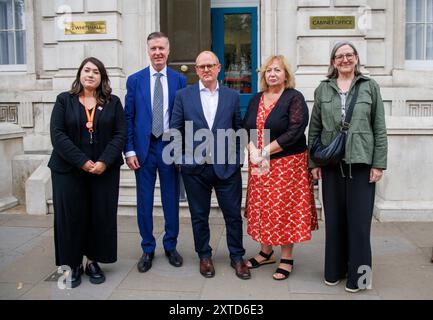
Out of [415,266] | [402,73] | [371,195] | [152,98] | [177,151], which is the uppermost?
[402,73]

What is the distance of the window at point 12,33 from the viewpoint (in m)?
9.42

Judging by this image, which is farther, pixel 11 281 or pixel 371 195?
pixel 11 281

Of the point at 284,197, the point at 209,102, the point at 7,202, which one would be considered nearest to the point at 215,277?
the point at 284,197

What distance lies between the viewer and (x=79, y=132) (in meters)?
4.36

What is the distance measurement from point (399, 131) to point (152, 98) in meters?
3.47

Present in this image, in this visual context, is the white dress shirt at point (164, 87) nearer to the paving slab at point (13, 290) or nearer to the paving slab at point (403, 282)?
the paving slab at point (13, 290)

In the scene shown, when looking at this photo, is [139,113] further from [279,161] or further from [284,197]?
[284,197]

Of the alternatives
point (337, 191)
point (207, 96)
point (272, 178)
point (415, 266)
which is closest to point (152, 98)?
point (207, 96)

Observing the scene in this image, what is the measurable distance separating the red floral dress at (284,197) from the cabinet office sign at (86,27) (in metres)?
4.83

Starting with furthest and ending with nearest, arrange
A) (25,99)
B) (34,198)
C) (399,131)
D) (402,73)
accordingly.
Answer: (25,99)
(402,73)
(34,198)
(399,131)

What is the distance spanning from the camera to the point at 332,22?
26.2ft

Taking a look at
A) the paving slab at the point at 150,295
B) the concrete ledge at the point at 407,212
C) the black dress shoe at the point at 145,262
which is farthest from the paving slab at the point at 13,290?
the concrete ledge at the point at 407,212

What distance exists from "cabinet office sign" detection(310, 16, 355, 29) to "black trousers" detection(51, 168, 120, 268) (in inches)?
192

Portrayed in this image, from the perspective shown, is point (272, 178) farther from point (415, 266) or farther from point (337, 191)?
point (415, 266)
